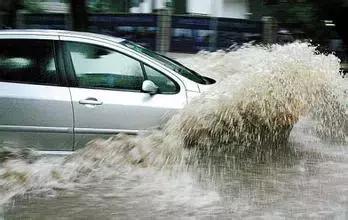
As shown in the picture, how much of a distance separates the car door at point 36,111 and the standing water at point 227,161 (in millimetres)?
158

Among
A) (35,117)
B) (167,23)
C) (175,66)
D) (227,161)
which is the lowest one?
(227,161)

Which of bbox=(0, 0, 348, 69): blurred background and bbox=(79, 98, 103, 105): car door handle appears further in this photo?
bbox=(0, 0, 348, 69): blurred background

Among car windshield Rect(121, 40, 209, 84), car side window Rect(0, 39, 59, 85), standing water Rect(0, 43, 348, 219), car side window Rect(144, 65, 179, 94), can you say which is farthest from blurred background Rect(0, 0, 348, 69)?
car side window Rect(144, 65, 179, 94)

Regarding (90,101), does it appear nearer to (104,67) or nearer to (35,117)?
(104,67)

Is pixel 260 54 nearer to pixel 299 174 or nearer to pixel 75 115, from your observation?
pixel 299 174

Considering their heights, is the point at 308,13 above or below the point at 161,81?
above

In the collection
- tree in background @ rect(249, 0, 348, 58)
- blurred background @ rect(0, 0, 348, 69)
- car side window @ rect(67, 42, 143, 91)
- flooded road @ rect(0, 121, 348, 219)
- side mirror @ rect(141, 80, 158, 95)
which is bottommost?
flooded road @ rect(0, 121, 348, 219)

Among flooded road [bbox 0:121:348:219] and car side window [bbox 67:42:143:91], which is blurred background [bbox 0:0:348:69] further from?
flooded road [bbox 0:121:348:219]

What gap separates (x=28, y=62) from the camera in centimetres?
702

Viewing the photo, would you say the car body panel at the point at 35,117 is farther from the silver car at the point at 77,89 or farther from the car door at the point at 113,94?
the car door at the point at 113,94

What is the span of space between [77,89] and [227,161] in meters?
1.73

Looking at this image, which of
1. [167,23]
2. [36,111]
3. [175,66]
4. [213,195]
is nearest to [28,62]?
[36,111]

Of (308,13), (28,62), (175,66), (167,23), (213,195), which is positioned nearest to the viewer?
(213,195)

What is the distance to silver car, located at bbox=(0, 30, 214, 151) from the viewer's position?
266 inches
